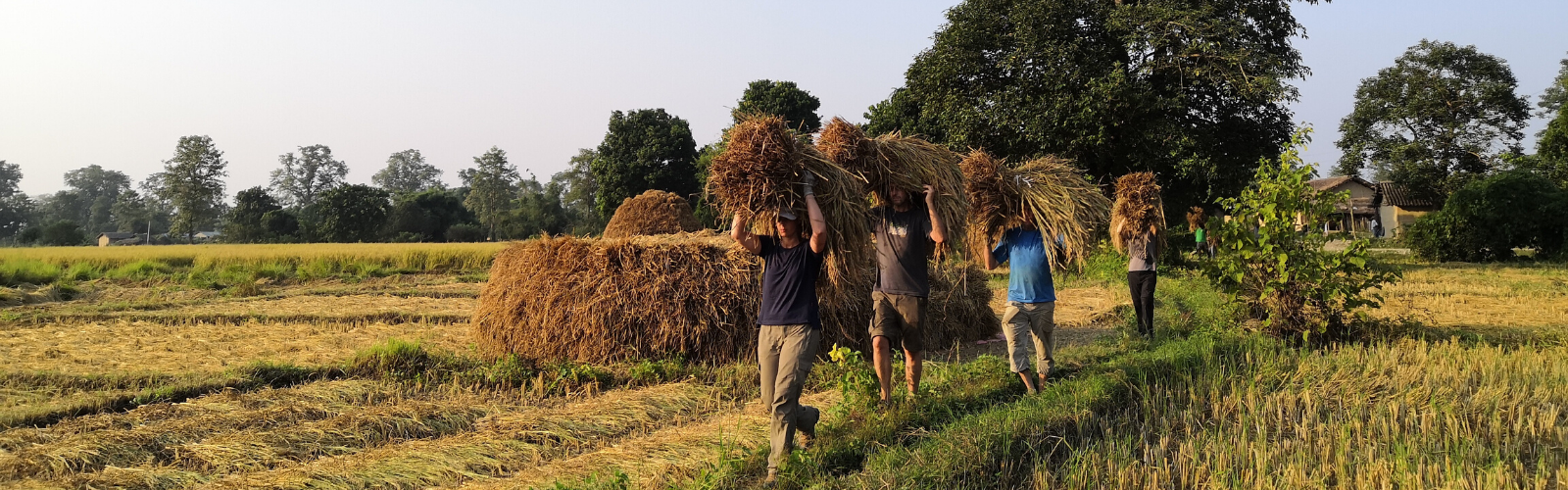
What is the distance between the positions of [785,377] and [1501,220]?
1181 inches

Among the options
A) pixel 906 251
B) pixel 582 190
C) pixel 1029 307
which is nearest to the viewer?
pixel 906 251

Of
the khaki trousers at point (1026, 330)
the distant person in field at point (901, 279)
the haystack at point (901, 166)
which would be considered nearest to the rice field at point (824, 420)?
the khaki trousers at point (1026, 330)

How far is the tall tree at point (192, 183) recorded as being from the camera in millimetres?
56688

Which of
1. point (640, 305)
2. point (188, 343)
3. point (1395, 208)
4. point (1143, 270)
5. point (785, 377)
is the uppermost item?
point (1395, 208)

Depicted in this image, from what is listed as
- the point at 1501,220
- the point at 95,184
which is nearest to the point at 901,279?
the point at 1501,220

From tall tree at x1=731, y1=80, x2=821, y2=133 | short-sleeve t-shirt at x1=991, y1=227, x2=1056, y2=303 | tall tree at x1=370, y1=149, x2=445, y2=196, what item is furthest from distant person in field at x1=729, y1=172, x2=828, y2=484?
tall tree at x1=370, y1=149, x2=445, y2=196

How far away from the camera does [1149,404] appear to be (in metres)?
5.39

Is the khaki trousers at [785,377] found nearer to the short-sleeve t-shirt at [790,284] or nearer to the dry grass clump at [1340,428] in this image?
the short-sleeve t-shirt at [790,284]

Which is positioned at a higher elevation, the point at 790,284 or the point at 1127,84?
the point at 1127,84

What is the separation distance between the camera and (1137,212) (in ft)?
29.7

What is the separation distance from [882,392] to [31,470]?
503 centimetres

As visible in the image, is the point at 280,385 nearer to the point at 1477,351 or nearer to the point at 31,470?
the point at 31,470

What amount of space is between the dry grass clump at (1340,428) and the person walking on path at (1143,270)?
221 centimetres

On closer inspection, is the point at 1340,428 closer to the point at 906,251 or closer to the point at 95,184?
the point at 906,251
